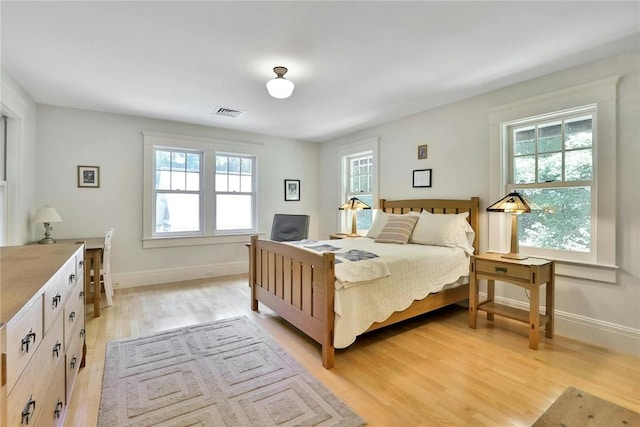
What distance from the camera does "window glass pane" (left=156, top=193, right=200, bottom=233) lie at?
4488 millimetres

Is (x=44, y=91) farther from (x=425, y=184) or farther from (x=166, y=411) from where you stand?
(x=425, y=184)

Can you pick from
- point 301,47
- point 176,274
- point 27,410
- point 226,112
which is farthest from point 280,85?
point 176,274

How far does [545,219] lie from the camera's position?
2918mm

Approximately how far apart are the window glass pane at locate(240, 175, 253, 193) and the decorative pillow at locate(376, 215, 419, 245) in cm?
261

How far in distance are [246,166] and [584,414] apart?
16.0ft

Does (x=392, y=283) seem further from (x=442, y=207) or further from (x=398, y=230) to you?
(x=442, y=207)

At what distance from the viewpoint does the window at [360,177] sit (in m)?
4.71

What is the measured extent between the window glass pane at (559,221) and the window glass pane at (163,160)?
14.9 feet

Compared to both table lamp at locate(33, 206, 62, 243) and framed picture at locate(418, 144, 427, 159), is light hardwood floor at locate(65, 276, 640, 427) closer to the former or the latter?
table lamp at locate(33, 206, 62, 243)

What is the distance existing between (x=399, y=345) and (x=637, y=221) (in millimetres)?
2069

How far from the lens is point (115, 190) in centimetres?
411

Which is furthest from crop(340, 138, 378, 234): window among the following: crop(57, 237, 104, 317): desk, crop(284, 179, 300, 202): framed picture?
crop(57, 237, 104, 317): desk

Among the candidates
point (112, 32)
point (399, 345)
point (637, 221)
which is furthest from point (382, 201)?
point (112, 32)

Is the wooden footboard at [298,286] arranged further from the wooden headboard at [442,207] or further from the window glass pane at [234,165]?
the window glass pane at [234,165]
